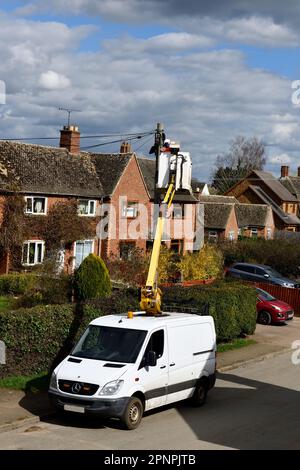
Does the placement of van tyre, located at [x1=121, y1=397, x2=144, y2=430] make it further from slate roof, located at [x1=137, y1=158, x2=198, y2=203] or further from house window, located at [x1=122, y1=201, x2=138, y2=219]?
slate roof, located at [x1=137, y1=158, x2=198, y2=203]

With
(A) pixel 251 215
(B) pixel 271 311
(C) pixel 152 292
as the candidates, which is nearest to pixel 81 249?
(B) pixel 271 311

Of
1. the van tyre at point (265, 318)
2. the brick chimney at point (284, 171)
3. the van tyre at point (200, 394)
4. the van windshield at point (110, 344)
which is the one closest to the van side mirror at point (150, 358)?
the van windshield at point (110, 344)

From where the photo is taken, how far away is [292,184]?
8244cm

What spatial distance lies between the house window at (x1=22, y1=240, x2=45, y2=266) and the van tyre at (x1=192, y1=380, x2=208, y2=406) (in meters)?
19.9

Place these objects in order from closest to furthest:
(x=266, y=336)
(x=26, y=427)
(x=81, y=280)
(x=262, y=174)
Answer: (x=26, y=427)
(x=81, y=280)
(x=266, y=336)
(x=262, y=174)

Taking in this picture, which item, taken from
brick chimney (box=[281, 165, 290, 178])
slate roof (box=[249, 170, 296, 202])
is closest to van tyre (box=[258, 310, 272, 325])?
slate roof (box=[249, 170, 296, 202])

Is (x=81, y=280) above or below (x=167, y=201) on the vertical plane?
below

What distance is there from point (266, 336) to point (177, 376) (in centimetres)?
1318

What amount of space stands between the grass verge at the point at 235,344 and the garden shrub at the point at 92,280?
4.30 meters

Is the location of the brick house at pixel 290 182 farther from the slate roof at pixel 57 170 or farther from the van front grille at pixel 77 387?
the van front grille at pixel 77 387

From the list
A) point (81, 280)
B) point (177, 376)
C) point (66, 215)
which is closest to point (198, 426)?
point (177, 376)

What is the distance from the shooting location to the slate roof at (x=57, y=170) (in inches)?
1361

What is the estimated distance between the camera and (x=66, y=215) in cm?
3591
